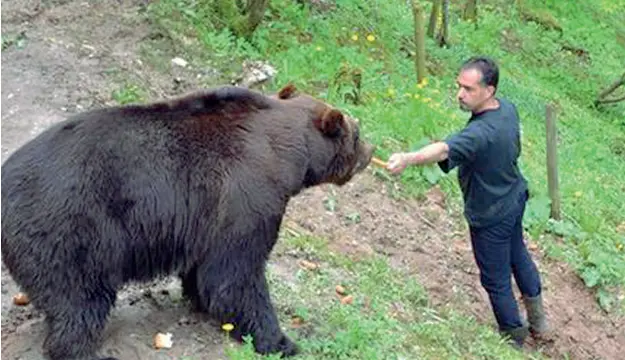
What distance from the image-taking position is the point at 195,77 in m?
10.9

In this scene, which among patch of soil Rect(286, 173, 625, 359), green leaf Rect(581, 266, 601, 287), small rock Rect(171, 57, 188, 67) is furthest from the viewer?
small rock Rect(171, 57, 188, 67)

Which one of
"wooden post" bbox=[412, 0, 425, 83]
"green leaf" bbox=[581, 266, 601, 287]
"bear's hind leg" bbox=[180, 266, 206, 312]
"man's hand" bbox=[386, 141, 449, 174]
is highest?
"man's hand" bbox=[386, 141, 449, 174]

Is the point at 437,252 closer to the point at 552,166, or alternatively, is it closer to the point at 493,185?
the point at 493,185

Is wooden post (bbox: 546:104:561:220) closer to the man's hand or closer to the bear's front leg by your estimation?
the man's hand

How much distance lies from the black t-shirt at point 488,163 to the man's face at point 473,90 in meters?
0.12

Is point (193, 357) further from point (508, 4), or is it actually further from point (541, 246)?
point (508, 4)

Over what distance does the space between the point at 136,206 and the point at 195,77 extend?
16.7ft

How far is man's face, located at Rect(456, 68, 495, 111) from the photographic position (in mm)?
7730

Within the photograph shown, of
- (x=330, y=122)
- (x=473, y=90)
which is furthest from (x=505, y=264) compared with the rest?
(x=330, y=122)

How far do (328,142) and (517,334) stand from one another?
2866mm

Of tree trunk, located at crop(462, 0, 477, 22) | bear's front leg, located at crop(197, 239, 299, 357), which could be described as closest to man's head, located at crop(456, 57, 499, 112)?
bear's front leg, located at crop(197, 239, 299, 357)

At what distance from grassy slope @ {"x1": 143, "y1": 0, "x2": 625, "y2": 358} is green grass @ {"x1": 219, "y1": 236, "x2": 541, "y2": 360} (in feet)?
0.06

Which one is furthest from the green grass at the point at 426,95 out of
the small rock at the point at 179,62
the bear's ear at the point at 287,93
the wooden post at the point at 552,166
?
the bear's ear at the point at 287,93

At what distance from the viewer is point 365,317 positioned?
7.41 meters
